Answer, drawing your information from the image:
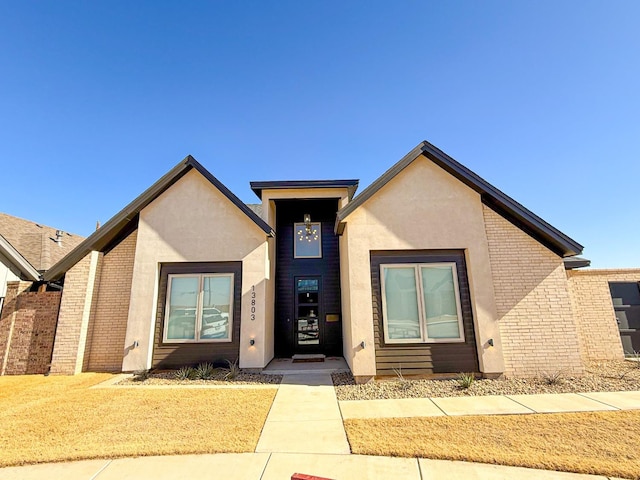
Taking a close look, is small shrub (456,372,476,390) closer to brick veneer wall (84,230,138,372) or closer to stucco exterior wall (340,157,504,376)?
stucco exterior wall (340,157,504,376)

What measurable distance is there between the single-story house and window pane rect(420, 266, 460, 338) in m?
0.03

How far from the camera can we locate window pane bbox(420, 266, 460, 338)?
7.52m

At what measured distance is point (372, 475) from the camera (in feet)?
10.5

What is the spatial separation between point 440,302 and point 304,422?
186 inches

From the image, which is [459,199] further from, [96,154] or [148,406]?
[96,154]

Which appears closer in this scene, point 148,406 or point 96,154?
point 148,406

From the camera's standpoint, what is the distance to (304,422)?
477 cm

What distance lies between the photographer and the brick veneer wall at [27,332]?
8320 mm

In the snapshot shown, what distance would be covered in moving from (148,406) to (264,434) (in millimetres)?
2740

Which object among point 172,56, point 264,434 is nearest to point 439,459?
point 264,434

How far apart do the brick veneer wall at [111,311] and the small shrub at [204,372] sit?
8.81 ft

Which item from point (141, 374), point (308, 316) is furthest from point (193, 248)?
point (308, 316)

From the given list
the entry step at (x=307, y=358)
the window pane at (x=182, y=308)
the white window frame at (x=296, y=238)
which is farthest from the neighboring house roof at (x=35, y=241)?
the entry step at (x=307, y=358)

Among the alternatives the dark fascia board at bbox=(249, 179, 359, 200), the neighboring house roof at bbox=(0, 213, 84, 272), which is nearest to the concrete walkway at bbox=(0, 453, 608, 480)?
the dark fascia board at bbox=(249, 179, 359, 200)
